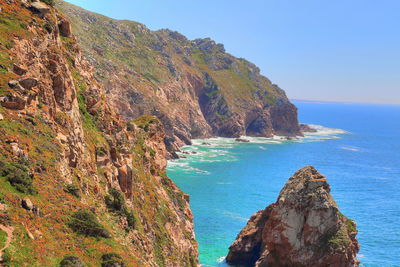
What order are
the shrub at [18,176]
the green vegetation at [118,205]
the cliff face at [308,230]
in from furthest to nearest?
the cliff face at [308,230]
the green vegetation at [118,205]
the shrub at [18,176]

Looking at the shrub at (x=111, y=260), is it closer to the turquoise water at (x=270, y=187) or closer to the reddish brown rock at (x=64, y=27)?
the reddish brown rock at (x=64, y=27)

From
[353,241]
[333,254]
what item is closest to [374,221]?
[353,241]

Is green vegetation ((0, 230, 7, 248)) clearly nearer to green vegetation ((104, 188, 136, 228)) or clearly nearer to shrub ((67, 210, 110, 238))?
shrub ((67, 210, 110, 238))

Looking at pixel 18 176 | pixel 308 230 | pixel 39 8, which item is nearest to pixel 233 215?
pixel 308 230

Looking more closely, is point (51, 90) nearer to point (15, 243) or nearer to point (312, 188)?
point (15, 243)

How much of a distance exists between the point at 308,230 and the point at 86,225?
39425 millimetres

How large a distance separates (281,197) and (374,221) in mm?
42888

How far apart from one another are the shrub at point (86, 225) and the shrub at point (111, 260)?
2.41m

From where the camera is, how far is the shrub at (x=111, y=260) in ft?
89.6

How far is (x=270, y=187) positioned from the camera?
120 metres

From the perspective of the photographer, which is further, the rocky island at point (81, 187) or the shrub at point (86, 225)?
the shrub at point (86, 225)

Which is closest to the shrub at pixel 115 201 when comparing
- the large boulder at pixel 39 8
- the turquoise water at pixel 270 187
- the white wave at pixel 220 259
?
the large boulder at pixel 39 8

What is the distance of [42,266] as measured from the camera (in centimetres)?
2150

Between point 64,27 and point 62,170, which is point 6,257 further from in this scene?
point 64,27
